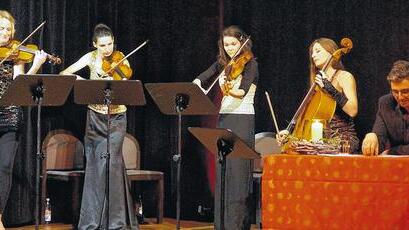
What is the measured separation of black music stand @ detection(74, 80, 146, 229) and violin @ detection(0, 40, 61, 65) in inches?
16.1

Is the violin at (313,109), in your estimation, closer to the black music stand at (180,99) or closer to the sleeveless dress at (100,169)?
the black music stand at (180,99)

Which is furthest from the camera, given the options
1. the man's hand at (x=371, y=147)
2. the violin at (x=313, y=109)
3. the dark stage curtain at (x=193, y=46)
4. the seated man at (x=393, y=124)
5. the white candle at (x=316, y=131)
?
the dark stage curtain at (x=193, y=46)

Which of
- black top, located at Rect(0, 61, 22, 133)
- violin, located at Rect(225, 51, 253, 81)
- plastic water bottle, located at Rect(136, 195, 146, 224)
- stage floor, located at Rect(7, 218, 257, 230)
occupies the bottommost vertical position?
stage floor, located at Rect(7, 218, 257, 230)

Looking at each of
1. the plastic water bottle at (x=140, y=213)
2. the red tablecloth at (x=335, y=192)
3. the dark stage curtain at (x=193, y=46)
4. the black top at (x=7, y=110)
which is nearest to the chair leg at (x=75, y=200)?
the dark stage curtain at (x=193, y=46)

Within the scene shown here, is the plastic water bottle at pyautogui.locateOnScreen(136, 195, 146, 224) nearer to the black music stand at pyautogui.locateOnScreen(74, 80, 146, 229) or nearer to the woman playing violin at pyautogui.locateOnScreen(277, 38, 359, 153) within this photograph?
the black music stand at pyautogui.locateOnScreen(74, 80, 146, 229)

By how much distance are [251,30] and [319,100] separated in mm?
1955

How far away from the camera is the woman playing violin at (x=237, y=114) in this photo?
5504 mm

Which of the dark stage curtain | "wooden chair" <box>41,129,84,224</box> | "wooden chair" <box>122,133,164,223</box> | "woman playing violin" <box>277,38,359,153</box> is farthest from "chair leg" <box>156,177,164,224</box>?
"woman playing violin" <box>277,38,359,153</box>

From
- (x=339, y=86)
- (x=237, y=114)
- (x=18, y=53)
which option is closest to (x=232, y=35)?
(x=237, y=114)

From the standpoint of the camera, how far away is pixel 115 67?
5832 millimetres

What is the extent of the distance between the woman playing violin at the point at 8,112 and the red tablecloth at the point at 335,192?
90.8 inches

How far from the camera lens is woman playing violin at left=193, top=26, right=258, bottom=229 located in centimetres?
550

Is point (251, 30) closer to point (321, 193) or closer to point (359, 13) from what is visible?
point (359, 13)

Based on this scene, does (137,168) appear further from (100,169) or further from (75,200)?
(100,169)
